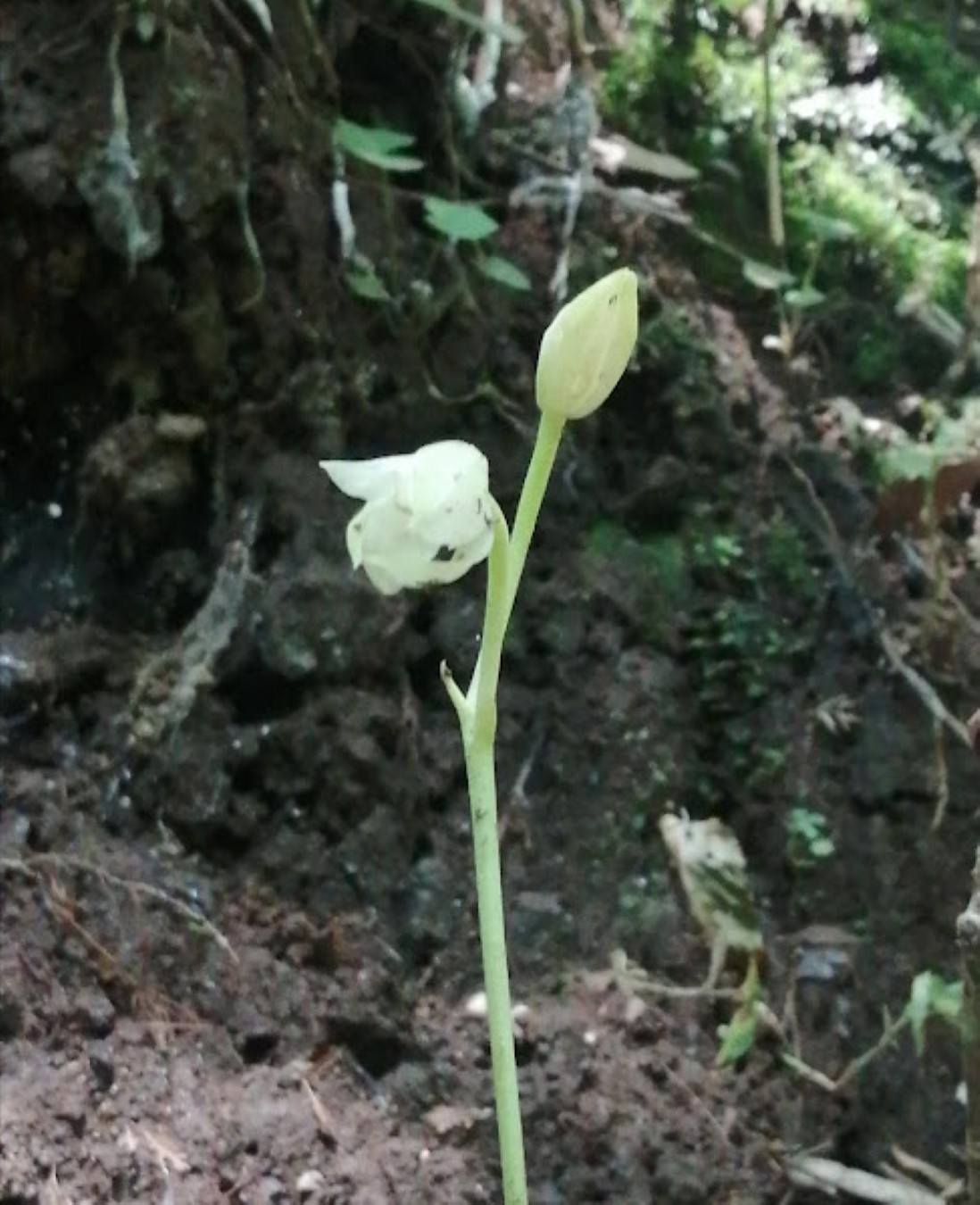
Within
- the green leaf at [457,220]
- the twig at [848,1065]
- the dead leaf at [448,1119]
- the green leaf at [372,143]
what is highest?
the green leaf at [372,143]

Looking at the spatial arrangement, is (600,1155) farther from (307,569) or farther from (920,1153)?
(307,569)

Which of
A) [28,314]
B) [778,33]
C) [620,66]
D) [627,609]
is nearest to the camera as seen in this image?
[28,314]

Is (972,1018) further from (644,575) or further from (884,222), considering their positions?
(884,222)

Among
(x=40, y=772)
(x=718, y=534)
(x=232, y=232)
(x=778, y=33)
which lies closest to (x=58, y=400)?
(x=232, y=232)

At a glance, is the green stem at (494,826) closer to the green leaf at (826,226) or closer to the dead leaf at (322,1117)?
the dead leaf at (322,1117)

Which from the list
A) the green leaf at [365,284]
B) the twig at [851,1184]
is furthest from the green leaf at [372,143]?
the twig at [851,1184]

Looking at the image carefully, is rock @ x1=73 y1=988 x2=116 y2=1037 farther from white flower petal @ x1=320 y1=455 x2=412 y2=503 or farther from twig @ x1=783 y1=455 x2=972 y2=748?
twig @ x1=783 y1=455 x2=972 y2=748

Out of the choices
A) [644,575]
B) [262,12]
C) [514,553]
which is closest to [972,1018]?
[514,553]
